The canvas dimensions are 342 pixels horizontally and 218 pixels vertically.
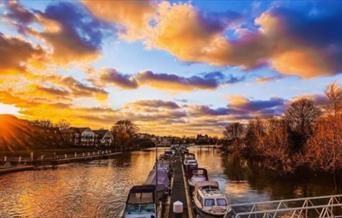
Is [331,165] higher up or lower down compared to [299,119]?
lower down

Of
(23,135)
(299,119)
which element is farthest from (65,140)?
(299,119)

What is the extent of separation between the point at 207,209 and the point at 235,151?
112 meters

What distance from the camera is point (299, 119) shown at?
4060 inches

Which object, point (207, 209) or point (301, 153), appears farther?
point (301, 153)

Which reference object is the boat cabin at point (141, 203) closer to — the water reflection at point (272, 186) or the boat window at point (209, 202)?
the boat window at point (209, 202)

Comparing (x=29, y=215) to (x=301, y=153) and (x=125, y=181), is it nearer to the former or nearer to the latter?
(x=125, y=181)

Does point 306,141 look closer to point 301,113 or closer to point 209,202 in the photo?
point 301,113

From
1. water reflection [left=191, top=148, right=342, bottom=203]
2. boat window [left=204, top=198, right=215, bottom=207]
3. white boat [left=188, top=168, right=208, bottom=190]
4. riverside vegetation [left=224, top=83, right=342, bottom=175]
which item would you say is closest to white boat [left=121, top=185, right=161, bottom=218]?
boat window [left=204, top=198, right=215, bottom=207]

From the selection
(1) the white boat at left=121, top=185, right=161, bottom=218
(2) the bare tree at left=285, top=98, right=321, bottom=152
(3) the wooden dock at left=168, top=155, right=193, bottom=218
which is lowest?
(3) the wooden dock at left=168, top=155, right=193, bottom=218

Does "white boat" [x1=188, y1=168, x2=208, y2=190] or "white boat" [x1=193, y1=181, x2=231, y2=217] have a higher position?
"white boat" [x1=188, y1=168, x2=208, y2=190]

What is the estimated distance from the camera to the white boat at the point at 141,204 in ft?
87.1

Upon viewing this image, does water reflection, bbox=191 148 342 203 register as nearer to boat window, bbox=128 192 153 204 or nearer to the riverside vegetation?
the riverside vegetation

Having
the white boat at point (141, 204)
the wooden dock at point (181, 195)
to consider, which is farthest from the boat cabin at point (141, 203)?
the wooden dock at point (181, 195)

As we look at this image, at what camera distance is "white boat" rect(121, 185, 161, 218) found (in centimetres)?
2654
